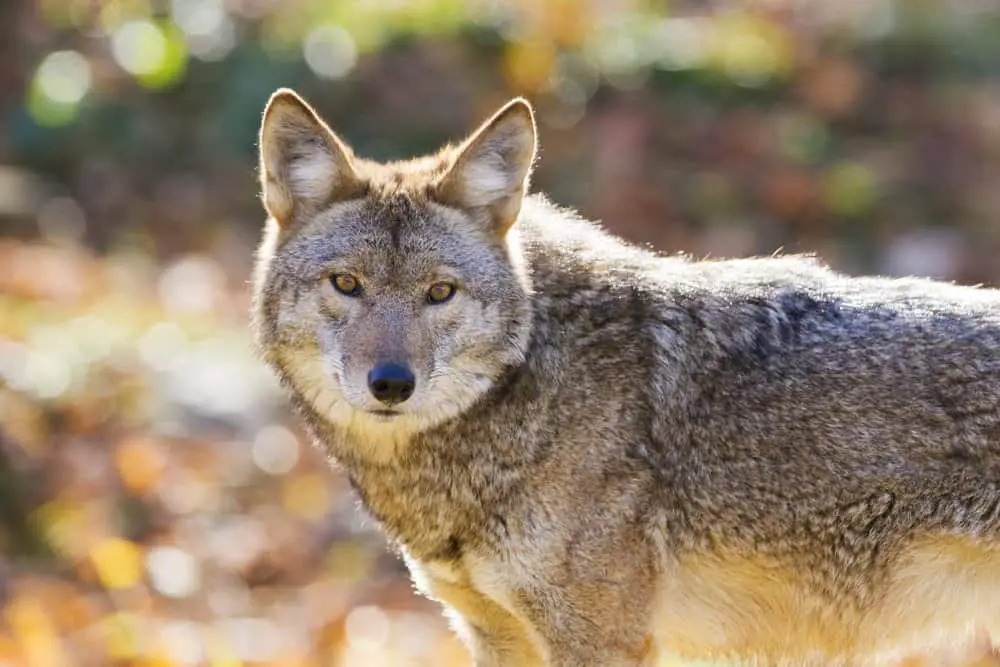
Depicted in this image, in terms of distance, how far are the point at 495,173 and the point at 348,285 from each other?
2.63 feet

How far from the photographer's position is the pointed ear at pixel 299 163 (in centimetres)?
598

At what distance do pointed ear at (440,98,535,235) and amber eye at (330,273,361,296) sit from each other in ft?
1.88

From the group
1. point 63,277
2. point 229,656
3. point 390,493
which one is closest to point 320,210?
point 390,493

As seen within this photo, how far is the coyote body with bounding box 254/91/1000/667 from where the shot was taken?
5676 mm

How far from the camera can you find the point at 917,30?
1817 centimetres

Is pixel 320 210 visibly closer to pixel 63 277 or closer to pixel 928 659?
pixel 928 659

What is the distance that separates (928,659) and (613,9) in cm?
1171

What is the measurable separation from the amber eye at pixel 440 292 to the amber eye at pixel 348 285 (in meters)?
0.29

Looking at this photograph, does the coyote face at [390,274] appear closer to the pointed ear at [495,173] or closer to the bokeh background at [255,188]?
the pointed ear at [495,173]

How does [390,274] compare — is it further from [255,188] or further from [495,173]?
[255,188]

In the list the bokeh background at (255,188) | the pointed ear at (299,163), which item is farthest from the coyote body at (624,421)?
the bokeh background at (255,188)

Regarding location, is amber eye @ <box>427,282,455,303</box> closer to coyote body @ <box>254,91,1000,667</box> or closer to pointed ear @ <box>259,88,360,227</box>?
coyote body @ <box>254,91,1000,667</box>

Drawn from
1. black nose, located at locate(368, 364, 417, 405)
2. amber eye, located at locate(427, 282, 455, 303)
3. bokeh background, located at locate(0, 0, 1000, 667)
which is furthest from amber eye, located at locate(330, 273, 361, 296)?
bokeh background, located at locate(0, 0, 1000, 667)

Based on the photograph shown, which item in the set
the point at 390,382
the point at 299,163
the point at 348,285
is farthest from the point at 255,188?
the point at 390,382
